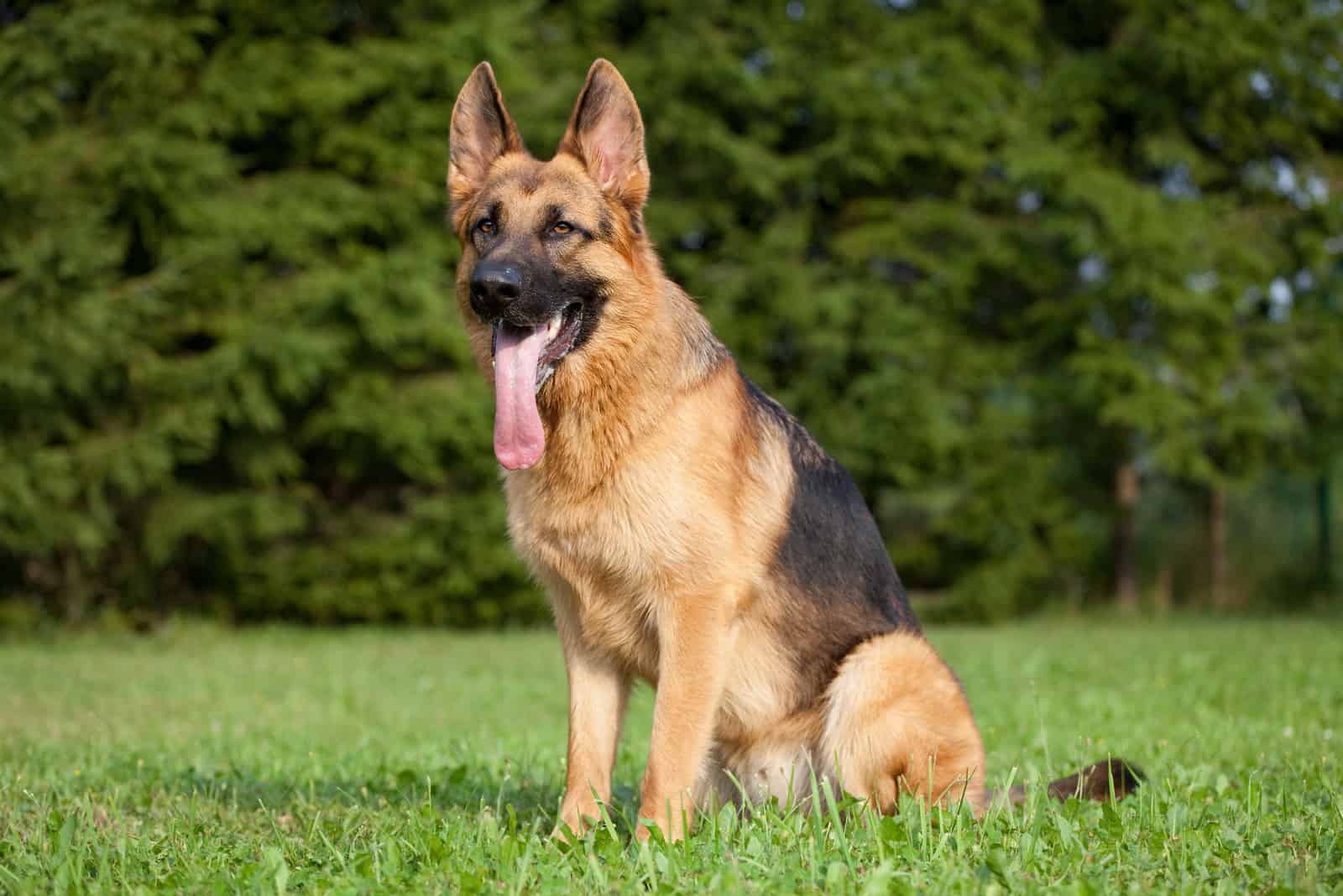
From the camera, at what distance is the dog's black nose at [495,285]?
398 cm

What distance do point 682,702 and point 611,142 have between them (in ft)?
6.69

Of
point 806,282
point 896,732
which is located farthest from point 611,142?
point 806,282

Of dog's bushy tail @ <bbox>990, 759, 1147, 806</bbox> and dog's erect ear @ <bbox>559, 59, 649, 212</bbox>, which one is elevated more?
dog's erect ear @ <bbox>559, 59, 649, 212</bbox>

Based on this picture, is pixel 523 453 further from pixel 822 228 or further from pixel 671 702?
pixel 822 228

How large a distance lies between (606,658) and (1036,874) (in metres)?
1.63

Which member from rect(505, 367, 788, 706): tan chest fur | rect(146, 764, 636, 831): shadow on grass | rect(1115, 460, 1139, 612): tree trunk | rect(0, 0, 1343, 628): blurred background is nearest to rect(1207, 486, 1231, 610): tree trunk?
rect(0, 0, 1343, 628): blurred background

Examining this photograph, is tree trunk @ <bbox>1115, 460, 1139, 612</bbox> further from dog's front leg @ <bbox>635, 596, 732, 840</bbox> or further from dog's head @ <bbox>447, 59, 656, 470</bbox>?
dog's front leg @ <bbox>635, 596, 732, 840</bbox>

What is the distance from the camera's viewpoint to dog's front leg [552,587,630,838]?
4207 mm

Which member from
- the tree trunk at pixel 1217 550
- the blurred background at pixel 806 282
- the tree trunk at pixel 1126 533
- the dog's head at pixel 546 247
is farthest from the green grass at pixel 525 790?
the tree trunk at pixel 1217 550

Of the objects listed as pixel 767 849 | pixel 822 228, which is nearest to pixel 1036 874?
pixel 767 849

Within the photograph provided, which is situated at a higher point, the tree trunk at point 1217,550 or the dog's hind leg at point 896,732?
the dog's hind leg at point 896,732

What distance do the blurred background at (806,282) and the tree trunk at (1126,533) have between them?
0.06 meters

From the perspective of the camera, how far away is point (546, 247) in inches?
166

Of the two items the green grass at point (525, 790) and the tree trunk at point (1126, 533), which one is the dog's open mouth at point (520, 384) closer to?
the green grass at point (525, 790)
